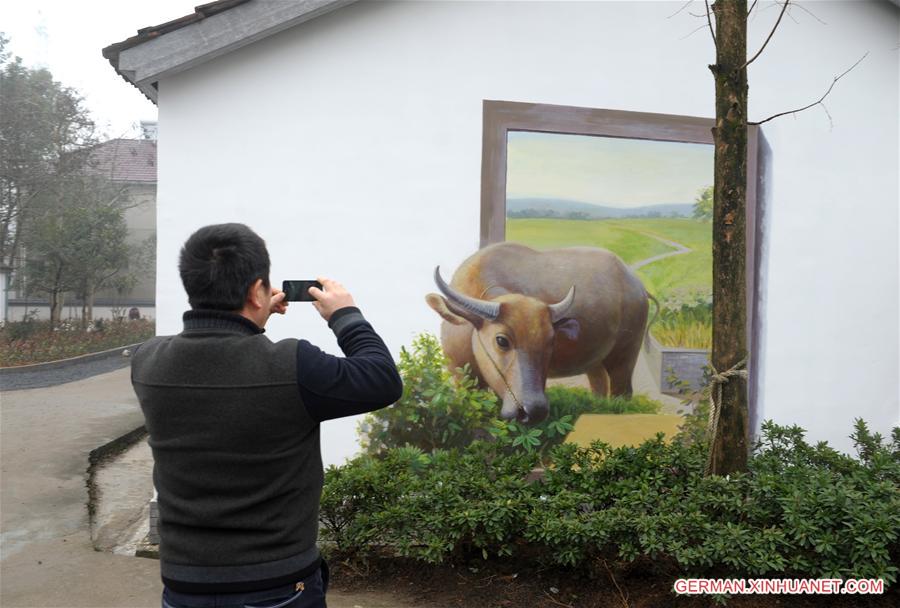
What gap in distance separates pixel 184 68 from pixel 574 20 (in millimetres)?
2890

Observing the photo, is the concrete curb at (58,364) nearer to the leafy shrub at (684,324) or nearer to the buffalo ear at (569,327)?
the buffalo ear at (569,327)

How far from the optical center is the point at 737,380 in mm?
4211

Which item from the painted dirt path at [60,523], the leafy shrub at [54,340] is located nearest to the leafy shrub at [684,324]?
the painted dirt path at [60,523]

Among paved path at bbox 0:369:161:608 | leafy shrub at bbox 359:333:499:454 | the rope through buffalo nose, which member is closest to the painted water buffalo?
the rope through buffalo nose

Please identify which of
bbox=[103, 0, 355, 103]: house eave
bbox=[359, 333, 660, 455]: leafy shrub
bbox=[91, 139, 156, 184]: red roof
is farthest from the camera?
bbox=[91, 139, 156, 184]: red roof

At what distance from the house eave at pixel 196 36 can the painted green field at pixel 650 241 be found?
2258 millimetres

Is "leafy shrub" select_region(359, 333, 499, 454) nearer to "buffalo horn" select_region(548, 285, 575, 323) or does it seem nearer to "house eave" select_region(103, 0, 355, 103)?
"buffalo horn" select_region(548, 285, 575, 323)

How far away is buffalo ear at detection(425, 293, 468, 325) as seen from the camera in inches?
216

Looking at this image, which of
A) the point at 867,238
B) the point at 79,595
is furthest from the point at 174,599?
the point at 867,238

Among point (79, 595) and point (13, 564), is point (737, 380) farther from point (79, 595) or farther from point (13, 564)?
point (13, 564)

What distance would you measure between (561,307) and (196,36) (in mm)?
3218

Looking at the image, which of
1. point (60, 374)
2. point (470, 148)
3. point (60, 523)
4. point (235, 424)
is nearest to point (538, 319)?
point (470, 148)

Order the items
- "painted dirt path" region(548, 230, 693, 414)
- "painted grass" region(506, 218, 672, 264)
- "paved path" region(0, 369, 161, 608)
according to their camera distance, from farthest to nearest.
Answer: "painted dirt path" region(548, 230, 693, 414) < "painted grass" region(506, 218, 672, 264) < "paved path" region(0, 369, 161, 608)

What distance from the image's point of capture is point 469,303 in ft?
18.2
